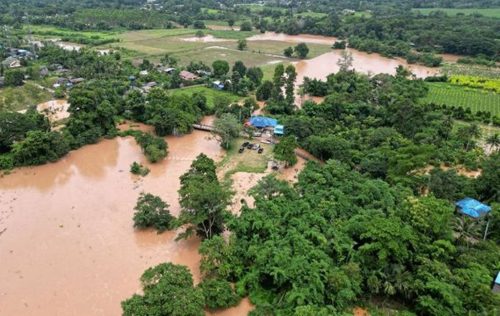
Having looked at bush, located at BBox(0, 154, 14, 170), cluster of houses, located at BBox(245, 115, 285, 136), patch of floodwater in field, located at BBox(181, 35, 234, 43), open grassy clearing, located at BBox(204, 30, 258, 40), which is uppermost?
open grassy clearing, located at BBox(204, 30, 258, 40)

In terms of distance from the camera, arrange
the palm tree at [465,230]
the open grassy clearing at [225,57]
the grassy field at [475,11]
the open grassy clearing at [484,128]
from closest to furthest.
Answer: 1. the palm tree at [465,230]
2. the open grassy clearing at [484,128]
3. the open grassy clearing at [225,57]
4. the grassy field at [475,11]

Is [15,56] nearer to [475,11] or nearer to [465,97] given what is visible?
[465,97]

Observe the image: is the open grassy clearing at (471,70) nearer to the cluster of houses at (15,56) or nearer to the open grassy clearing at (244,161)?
the open grassy clearing at (244,161)

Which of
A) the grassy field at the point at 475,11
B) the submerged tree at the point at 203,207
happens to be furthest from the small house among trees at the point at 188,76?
the grassy field at the point at 475,11

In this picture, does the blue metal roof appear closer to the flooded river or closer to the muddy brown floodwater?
the muddy brown floodwater

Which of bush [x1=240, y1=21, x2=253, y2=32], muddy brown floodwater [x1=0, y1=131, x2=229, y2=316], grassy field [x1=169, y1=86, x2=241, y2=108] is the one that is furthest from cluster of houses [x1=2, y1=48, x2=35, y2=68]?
bush [x1=240, y1=21, x2=253, y2=32]

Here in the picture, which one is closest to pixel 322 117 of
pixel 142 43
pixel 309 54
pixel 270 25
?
pixel 309 54
